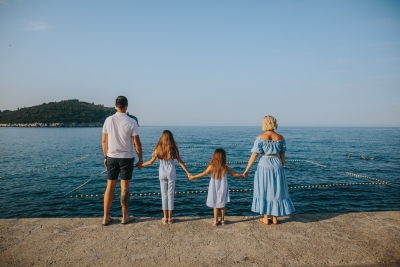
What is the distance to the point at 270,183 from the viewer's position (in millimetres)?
4875

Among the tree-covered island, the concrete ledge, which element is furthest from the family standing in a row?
the tree-covered island

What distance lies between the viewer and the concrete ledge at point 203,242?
343 cm

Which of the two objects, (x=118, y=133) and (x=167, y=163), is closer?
(x=118, y=133)

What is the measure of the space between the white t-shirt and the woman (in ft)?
8.79

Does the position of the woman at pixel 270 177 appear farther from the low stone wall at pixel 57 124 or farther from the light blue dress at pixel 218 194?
the low stone wall at pixel 57 124

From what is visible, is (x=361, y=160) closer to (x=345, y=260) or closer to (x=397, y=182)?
(x=397, y=182)

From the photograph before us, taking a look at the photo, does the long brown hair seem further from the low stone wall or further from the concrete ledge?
the low stone wall

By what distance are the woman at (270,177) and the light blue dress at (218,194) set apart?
2.26 ft

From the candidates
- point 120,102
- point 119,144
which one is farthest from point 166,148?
point 120,102

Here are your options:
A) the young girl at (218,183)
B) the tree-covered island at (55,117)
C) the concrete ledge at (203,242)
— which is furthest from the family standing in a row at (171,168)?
the tree-covered island at (55,117)

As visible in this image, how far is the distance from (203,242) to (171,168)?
5.50 ft

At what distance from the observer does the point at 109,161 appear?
4750 millimetres

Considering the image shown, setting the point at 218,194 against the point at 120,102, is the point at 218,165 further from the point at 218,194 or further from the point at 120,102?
the point at 120,102

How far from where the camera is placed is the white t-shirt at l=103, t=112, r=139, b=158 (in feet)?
15.4
